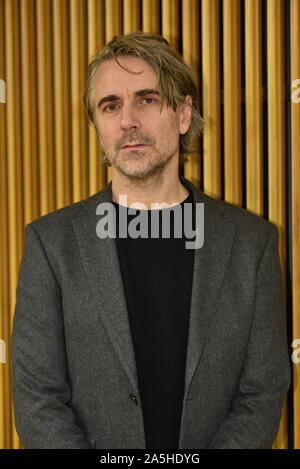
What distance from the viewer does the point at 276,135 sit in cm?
235

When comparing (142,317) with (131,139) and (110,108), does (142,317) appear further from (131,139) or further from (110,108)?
(110,108)

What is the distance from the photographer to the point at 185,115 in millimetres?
2141

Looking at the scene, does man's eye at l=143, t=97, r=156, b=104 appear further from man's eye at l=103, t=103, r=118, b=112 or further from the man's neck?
the man's neck

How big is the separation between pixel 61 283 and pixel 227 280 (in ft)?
1.72

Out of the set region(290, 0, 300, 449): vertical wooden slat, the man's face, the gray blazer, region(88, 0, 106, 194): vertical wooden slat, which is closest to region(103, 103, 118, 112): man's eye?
the man's face

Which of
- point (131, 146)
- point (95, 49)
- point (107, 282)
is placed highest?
point (95, 49)

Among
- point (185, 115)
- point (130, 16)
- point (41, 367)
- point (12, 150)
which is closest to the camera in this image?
point (41, 367)

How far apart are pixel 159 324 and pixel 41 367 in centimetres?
38

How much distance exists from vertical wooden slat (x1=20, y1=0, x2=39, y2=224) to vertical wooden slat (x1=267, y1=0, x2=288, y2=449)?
3.22 ft

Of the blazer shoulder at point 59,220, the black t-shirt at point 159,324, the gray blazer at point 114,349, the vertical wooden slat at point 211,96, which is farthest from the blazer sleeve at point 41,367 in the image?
the vertical wooden slat at point 211,96

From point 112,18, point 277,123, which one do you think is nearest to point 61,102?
point 112,18

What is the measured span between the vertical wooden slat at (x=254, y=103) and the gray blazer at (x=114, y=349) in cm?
48

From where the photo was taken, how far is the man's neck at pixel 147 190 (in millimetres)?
1964
